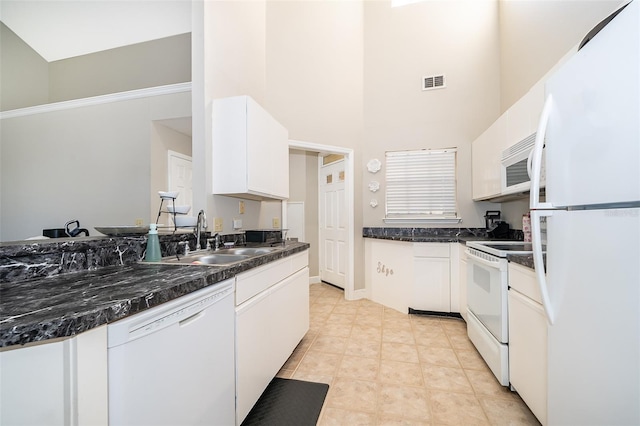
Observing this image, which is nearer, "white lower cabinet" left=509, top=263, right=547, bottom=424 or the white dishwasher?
the white dishwasher

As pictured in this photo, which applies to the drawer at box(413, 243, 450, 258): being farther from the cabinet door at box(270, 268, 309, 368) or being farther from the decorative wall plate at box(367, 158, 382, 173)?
the cabinet door at box(270, 268, 309, 368)

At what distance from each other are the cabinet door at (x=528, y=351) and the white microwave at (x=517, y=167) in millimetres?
1043

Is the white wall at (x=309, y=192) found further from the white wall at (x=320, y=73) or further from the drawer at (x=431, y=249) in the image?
the drawer at (x=431, y=249)

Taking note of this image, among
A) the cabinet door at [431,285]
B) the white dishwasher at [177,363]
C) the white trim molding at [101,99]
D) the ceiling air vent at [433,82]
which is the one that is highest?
the ceiling air vent at [433,82]

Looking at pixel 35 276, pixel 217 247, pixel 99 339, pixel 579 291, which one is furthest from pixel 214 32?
pixel 579 291

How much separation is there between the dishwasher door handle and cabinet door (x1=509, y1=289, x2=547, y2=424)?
5.41 ft

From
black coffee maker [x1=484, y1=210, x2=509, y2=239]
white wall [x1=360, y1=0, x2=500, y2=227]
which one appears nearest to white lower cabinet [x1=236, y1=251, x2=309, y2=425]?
white wall [x1=360, y1=0, x2=500, y2=227]

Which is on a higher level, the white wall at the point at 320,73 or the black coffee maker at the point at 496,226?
the white wall at the point at 320,73

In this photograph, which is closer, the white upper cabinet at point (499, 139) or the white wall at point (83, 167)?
the white upper cabinet at point (499, 139)

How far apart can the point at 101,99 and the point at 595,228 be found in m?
5.28

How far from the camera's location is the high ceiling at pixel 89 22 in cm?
279

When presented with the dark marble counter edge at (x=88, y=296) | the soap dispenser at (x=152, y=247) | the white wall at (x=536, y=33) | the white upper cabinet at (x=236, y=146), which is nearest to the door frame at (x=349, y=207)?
the white upper cabinet at (x=236, y=146)

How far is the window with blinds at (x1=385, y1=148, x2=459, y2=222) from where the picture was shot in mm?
3725

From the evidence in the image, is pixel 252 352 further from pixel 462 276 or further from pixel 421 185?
pixel 421 185
